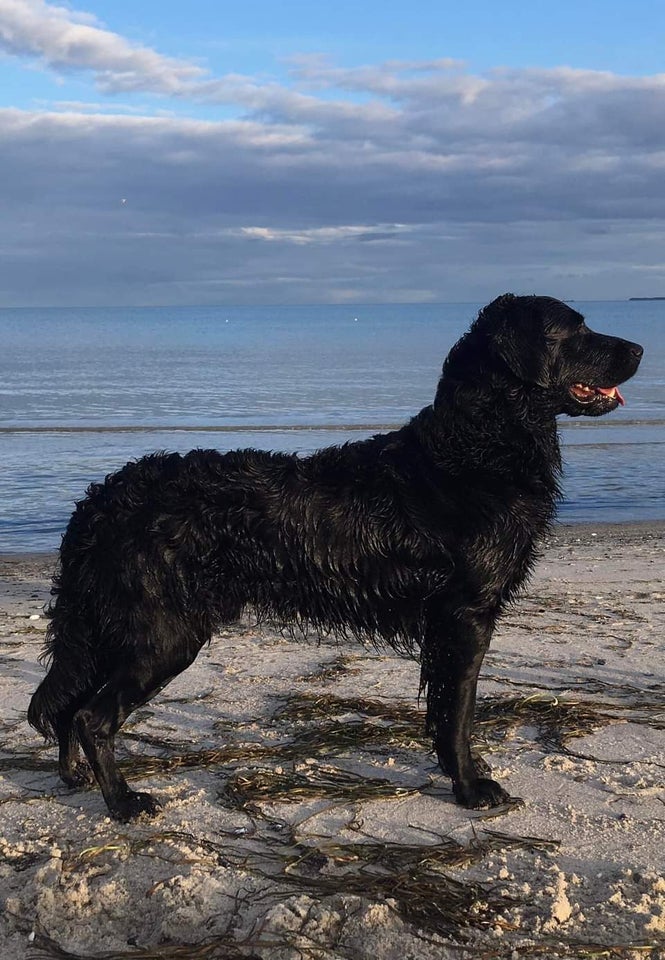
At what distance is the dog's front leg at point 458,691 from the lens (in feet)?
13.5

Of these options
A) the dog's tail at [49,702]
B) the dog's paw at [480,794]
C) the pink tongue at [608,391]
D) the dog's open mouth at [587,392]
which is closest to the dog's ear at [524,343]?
the dog's open mouth at [587,392]

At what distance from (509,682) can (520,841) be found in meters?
1.96

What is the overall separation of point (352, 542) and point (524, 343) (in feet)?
3.87

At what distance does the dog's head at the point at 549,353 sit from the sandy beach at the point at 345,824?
1749 millimetres

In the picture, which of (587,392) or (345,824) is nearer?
(345,824)

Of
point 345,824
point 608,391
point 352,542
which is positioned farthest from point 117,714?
point 608,391

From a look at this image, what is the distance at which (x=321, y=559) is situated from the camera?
Result: 4113mm

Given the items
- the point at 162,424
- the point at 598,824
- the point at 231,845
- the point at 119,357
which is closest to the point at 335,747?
the point at 231,845

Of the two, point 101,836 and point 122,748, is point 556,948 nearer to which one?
point 101,836

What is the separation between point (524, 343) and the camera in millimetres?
4227

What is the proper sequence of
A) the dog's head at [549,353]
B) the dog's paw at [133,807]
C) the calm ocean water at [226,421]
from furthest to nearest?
the calm ocean water at [226,421] → the dog's head at [549,353] → the dog's paw at [133,807]

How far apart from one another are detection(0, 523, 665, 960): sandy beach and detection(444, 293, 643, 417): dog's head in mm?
1749

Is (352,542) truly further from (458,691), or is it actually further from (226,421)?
(226,421)

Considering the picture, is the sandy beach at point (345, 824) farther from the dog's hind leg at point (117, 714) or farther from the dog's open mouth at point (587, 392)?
the dog's open mouth at point (587, 392)
